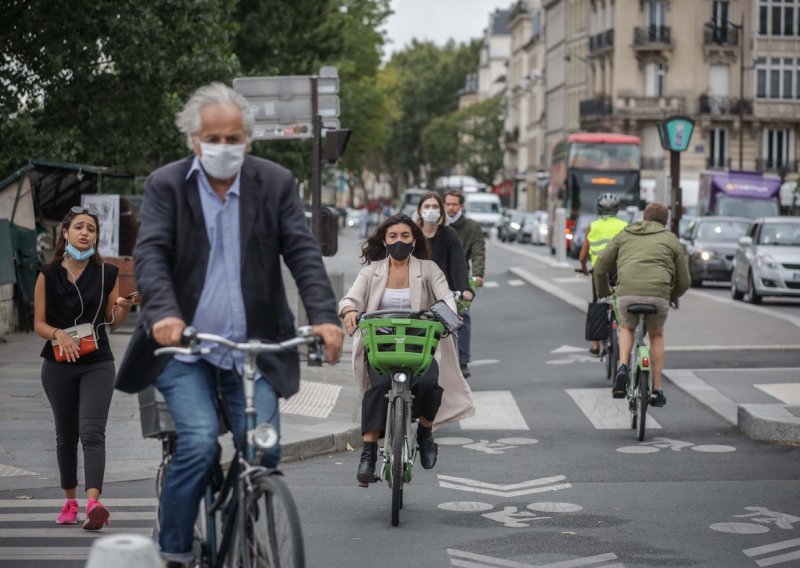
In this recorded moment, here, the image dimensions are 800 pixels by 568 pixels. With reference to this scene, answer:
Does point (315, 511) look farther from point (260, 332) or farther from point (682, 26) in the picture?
point (682, 26)

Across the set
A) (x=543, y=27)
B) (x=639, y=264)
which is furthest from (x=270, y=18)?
(x=543, y=27)

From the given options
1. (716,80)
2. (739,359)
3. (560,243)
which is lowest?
(560,243)

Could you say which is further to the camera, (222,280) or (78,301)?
(78,301)

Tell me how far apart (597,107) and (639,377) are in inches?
3251

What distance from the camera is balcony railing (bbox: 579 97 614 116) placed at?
9162 cm

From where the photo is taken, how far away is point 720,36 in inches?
3484

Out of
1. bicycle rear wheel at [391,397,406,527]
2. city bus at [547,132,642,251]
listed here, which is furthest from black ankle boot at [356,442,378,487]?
city bus at [547,132,642,251]

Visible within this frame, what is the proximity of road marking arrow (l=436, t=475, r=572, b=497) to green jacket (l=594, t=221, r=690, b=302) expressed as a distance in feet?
8.80

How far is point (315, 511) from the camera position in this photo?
8820 mm

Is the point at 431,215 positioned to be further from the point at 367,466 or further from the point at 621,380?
the point at 367,466

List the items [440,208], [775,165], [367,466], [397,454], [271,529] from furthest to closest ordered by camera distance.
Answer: [775,165] < [440,208] < [367,466] < [397,454] < [271,529]

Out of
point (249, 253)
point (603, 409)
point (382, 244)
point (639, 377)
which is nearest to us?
point (249, 253)

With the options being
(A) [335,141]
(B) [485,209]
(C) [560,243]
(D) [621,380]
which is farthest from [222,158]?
(B) [485,209]

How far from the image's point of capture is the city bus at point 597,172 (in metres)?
59.9
